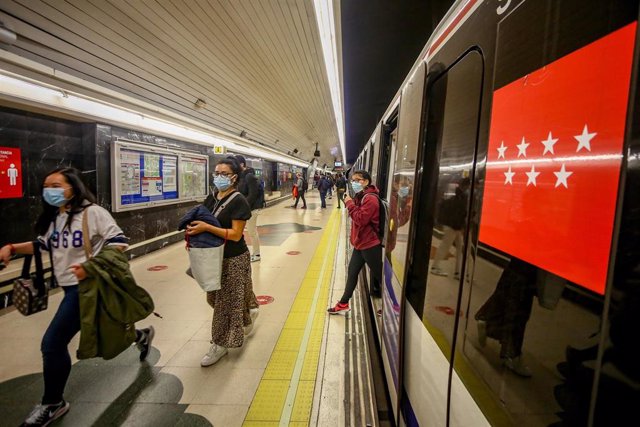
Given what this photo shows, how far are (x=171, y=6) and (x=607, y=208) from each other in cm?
467

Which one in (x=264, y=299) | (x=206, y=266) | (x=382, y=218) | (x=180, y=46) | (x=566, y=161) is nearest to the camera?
(x=566, y=161)

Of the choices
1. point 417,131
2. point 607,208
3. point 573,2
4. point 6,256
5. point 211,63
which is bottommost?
point 6,256

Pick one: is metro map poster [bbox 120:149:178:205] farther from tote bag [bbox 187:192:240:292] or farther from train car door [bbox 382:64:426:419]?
train car door [bbox 382:64:426:419]

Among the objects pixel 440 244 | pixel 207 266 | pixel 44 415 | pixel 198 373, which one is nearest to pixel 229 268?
pixel 207 266

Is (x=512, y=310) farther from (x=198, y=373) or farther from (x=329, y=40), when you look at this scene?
(x=329, y=40)

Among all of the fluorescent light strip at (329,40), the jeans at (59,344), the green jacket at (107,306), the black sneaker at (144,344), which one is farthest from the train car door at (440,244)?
the fluorescent light strip at (329,40)

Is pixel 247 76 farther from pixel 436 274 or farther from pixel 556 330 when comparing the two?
pixel 556 330

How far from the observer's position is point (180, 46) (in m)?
4.72

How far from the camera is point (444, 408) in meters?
1.09

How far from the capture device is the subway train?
52 centimetres

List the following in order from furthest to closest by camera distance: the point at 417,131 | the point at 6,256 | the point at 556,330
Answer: the point at 6,256 → the point at 417,131 → the point at 556,330

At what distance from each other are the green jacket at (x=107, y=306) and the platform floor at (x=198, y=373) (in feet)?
1.75

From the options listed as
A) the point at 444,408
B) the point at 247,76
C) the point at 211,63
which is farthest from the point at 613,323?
the point at 247,76

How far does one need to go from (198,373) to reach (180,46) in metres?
4.32
